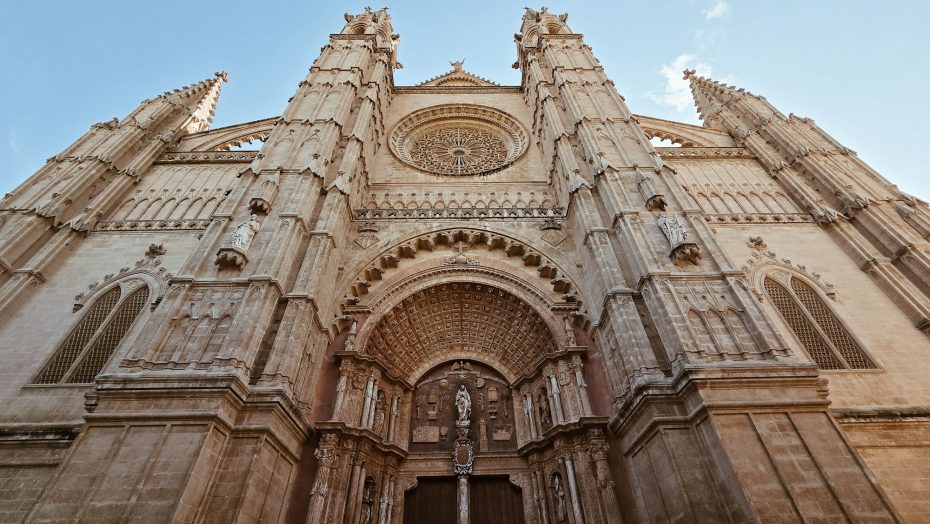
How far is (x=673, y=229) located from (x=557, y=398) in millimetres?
4975

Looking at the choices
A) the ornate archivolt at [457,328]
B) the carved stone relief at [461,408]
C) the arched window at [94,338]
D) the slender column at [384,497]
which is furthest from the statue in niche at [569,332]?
the arched window at [94,338]

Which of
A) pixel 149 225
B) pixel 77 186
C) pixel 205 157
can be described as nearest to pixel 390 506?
pixel 149 225

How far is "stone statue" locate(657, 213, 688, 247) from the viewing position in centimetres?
1072

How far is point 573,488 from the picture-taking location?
378 inches

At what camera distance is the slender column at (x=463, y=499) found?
1057cm

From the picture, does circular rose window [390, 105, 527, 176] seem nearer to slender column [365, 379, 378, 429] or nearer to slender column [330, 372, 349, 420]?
slender column [365, 379, 378, 429]

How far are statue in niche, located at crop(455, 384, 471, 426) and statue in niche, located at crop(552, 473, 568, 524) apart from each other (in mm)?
2724

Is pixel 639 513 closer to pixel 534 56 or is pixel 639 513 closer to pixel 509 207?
pixel 509 207

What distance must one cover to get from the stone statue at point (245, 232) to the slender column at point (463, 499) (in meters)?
7.69

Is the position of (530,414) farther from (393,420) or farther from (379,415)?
(379,415)

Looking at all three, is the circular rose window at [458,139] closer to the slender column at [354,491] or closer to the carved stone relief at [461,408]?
the carved stone relief at [461,408]

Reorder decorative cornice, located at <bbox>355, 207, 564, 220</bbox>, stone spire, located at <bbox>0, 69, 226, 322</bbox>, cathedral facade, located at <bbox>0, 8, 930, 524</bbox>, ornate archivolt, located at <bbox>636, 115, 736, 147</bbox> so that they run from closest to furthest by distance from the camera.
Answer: cathedral facade, located at <bbox>0, 8, 930, 524</bbox>
stone spire, located at <bbox>0, 69, 226, 322</bbox>
decorative cornice, located at <bbox>355, 207, 564, 220</bbox>
ornate archivolt, located at <bbox>636, 115, 736, 147</bbox>

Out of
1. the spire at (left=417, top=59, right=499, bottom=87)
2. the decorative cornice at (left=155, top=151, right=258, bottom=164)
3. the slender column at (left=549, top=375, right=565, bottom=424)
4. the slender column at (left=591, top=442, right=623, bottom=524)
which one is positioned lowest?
the slender column at (left=591, top=442, right=623, bottom=524)

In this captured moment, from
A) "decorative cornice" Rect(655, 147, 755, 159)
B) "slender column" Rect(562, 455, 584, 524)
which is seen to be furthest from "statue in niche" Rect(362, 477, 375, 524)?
"decorative cornice" Rect(655, 147, 755, 159)
